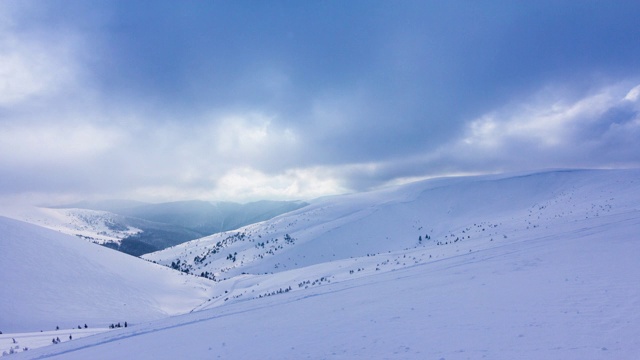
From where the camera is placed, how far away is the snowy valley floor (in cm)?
587

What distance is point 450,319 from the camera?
7.54 m

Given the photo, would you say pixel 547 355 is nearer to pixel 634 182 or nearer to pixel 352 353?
pixel 352 353

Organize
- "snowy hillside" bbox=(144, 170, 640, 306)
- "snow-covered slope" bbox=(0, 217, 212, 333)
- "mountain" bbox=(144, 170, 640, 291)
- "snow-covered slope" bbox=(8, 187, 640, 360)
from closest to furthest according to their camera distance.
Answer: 1. "snow-covered slope" bbox=(8, 187, 640, 360)
2. "snow-covered slope" bbox=(0, 217, 212, 333)
3. "snowy hillside" bbox=(144, 170, 640, 306)
4. "mountain" bbox=(144, 170, 640, 291)

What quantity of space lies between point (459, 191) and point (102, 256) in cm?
5233

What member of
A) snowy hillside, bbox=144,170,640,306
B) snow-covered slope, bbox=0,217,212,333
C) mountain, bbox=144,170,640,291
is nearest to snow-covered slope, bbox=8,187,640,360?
snow-covered slope, bbox=0,217,212,333

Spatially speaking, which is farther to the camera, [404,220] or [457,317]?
[404,220]

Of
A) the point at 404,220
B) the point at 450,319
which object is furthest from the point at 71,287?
the point at 404,220

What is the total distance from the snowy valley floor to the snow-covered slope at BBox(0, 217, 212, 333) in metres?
5.64

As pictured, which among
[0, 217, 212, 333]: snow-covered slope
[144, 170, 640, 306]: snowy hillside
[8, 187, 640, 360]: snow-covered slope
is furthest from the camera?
[144, 170, 640, 306]: snowy hillside

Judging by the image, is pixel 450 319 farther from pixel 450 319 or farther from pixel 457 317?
pixel 457 317

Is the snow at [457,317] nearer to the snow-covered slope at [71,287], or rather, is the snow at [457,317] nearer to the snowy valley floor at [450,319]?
the snowy valley floor at [450,319]

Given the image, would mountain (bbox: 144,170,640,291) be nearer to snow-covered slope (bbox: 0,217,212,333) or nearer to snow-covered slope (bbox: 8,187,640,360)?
snow-covered slope (bbox: 0,217,212,333)

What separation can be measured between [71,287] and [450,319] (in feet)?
80.2

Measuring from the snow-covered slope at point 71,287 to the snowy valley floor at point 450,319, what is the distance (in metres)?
5.64
